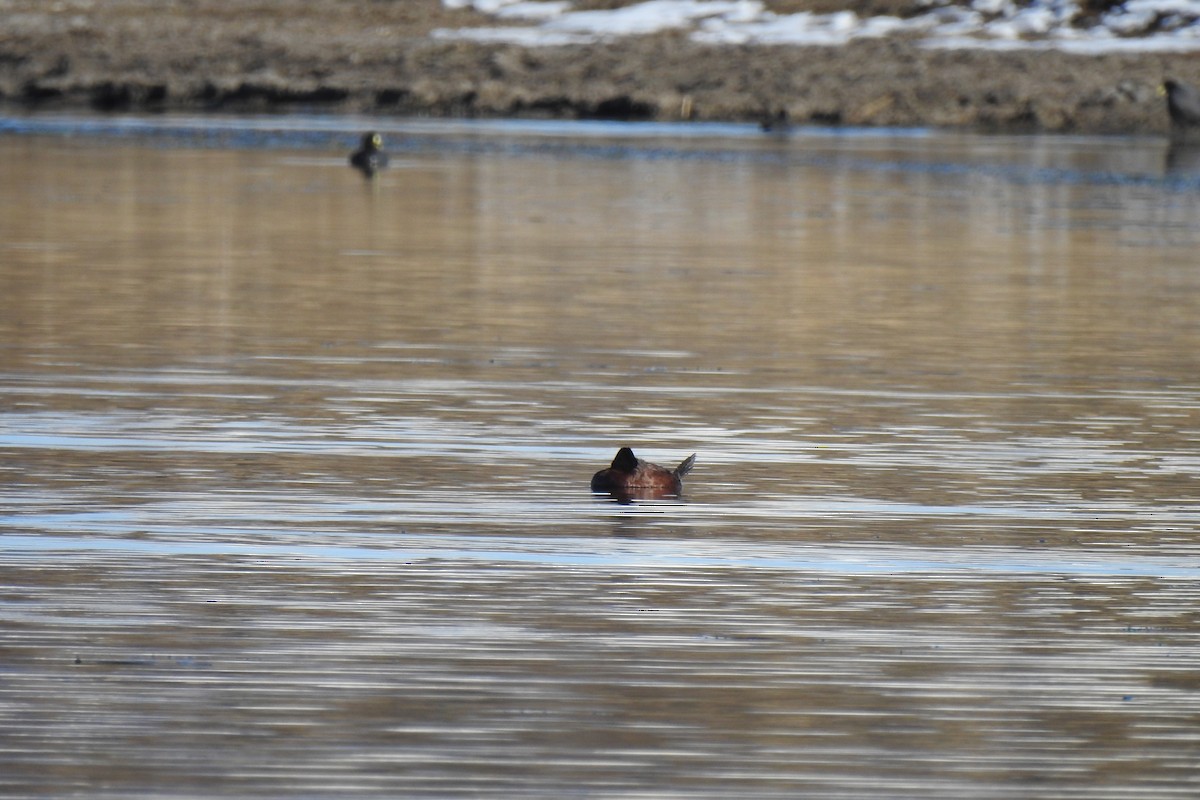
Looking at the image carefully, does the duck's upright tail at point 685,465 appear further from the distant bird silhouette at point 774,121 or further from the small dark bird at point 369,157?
the distant bird silhouette at point 774,121

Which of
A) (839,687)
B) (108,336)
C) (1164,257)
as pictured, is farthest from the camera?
(1164,257)

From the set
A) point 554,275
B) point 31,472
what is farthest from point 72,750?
point 554,275

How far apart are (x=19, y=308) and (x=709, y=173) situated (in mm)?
18872

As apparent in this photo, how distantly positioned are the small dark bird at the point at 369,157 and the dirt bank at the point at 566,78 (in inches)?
841

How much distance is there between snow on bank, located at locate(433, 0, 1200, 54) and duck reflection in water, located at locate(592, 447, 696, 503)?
168 ft

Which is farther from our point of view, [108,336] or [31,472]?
[108,336]

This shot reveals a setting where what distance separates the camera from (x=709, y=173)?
3447 centimetres

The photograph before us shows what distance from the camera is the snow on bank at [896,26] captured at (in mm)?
62500

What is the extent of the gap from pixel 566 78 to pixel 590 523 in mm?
49688

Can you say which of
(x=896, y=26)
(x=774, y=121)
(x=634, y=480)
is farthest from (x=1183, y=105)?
(x=634, y=480)

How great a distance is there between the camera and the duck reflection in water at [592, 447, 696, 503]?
9.82 metres

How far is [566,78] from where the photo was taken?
58.6 meters

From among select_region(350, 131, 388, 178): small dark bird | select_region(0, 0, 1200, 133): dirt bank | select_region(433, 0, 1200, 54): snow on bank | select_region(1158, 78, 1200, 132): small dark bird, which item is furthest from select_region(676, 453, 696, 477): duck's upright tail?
select_region(433, 0, 1200, 54): snow on bank

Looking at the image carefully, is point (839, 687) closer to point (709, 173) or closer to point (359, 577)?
point (359, 577)
